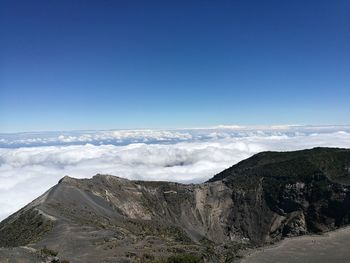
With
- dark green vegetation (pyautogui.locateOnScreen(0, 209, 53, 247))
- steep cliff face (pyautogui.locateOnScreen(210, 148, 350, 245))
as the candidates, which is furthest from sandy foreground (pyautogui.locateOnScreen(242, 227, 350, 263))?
steep cliff face (pyautogui.locateOnScreen(210, 148, 350, 245))

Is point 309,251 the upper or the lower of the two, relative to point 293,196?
upper

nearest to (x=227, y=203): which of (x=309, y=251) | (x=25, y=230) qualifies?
(x=309, y=251)

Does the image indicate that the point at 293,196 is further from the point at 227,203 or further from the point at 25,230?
the point at 25,230

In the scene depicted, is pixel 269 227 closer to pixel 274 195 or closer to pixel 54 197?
pixel 274 195

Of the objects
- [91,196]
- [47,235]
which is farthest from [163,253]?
[91,196]

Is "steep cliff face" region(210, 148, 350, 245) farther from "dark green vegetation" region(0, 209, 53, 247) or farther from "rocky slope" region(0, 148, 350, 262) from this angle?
"dark green vegetation" region(0, 209, 53, 247)

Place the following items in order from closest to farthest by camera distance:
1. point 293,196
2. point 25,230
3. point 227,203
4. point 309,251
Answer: point 309,251 < point 25,230 < point 293,196 < point 227,203
